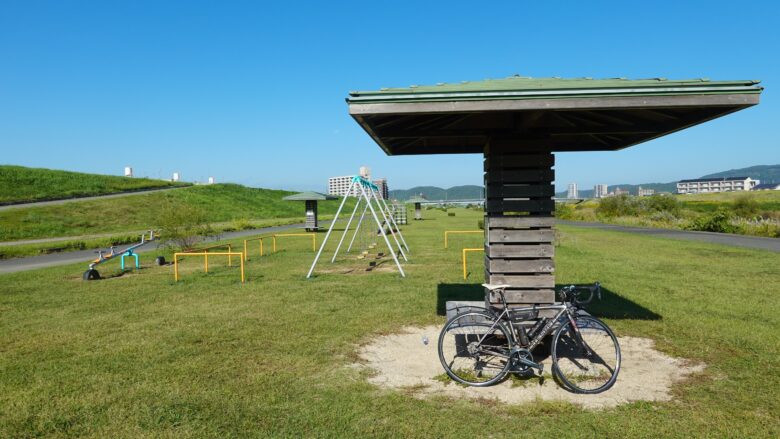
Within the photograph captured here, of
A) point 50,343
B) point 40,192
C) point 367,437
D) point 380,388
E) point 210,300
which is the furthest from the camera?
point 40,192

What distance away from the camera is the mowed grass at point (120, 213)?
28492 mm

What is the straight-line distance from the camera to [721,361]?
568 centimetres

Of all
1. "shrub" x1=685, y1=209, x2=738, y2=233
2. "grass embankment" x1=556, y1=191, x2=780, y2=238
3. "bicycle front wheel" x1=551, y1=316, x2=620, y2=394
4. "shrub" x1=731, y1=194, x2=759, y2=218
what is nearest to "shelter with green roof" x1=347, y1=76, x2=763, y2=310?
"bicycle front wheel" x1=551, y1=316, x2=620, y2=394

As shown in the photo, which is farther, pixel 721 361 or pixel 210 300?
pixel 210 300

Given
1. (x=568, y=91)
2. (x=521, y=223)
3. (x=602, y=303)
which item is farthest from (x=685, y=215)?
(x=568, y=91)

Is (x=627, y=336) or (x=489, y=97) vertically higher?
(x=489, y=97)

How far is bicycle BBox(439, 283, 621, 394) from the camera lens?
4980 millimetres

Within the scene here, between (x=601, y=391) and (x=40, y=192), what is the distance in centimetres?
4763

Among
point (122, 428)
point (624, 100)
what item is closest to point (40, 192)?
point (122, 428)

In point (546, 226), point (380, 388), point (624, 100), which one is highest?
point (624, 100)

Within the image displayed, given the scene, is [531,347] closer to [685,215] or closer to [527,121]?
[527,121]

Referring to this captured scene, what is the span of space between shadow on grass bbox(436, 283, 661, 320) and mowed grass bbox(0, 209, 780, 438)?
0.18 ft

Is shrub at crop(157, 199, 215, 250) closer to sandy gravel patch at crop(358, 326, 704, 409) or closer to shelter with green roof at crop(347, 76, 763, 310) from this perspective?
shelter with green roof at crop(347, 76, 763, 310)

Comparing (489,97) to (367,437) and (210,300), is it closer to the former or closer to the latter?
(367,437)
